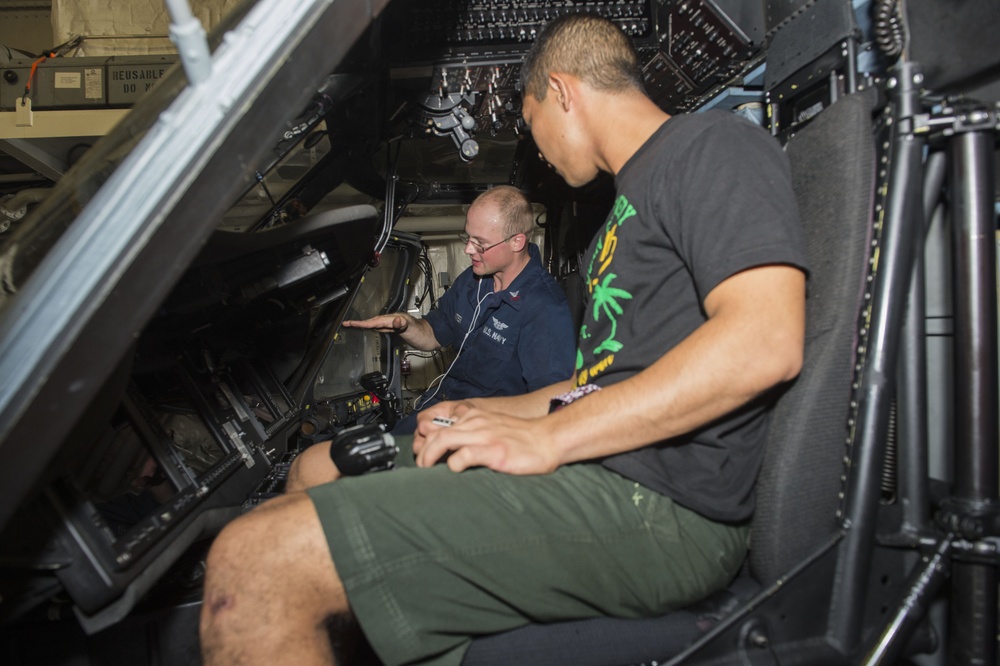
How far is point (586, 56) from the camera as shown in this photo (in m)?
1.20

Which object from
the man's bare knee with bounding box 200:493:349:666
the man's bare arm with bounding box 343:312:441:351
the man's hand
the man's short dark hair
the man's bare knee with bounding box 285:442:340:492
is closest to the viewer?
the man's bare knee with bounding box 200:493:349:666

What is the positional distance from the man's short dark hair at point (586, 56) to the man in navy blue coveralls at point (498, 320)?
1227 mm

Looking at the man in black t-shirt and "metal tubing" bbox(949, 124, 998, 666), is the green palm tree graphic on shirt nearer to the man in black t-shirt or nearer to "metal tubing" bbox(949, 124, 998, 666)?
the man in black t-shirt

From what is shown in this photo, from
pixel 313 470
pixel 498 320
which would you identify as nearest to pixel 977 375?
pixel 313 470

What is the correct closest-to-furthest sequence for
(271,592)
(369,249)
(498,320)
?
(271,592) < (369,249) < (498,320)

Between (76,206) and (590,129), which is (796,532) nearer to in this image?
(590,129)

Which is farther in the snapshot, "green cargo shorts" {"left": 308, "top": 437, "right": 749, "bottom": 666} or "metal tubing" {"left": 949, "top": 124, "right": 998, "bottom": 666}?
"metal tubing" {"left": 949, "top": 124, "right": 998, "bottom": 666}

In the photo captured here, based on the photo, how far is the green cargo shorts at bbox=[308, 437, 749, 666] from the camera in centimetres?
72

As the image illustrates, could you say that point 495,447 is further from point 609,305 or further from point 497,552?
point 609,305

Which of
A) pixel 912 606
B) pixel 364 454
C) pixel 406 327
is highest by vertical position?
pixel 406 327

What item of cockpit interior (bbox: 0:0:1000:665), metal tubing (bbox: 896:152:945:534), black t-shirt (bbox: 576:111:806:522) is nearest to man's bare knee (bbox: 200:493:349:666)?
cockpit interior (bbox: 0:0:1000:665)

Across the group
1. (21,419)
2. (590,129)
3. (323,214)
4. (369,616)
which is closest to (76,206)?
(21,419)

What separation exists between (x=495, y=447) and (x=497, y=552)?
151mm

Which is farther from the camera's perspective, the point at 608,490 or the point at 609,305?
the point at 609,305
